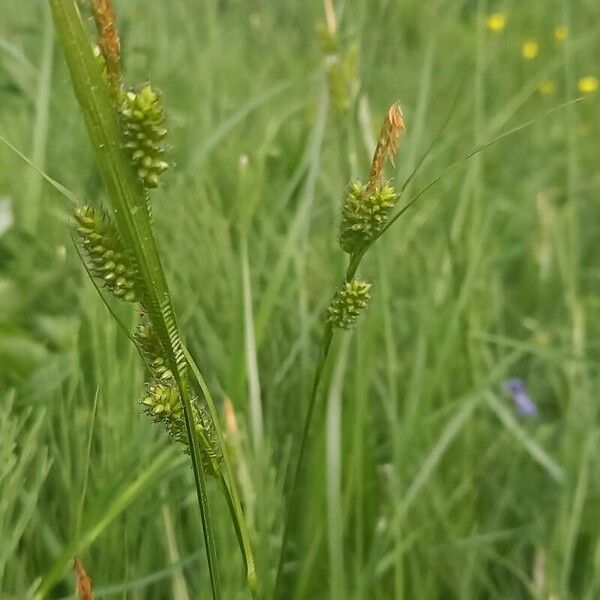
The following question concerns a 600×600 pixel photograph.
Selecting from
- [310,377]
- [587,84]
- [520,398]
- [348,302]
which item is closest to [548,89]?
[587,84]

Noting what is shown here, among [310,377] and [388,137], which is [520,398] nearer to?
[310,377]

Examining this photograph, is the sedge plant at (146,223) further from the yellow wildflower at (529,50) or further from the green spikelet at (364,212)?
the yellow wildflower at (529,50)

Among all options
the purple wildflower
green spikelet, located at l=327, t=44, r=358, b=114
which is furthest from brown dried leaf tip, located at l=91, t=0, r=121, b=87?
the purple wildflower

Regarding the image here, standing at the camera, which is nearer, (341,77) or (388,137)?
(388,137)

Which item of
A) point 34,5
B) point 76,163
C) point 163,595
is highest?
point 34,5

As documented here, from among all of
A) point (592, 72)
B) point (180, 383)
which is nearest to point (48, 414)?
point (180, 383)

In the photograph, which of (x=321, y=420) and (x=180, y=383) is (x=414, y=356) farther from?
(x=180, y=383)

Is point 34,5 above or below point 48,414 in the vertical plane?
above

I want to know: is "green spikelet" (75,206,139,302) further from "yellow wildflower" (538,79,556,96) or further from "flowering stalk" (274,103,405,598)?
"yellow wildflower" (538,79,556,96)
